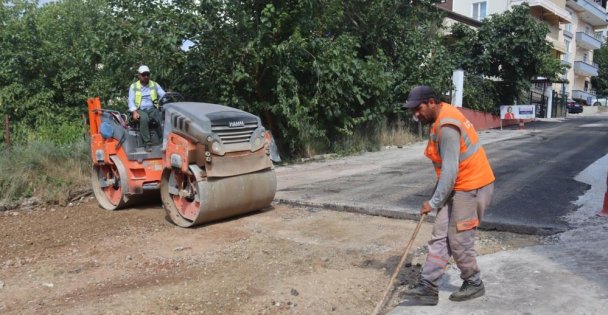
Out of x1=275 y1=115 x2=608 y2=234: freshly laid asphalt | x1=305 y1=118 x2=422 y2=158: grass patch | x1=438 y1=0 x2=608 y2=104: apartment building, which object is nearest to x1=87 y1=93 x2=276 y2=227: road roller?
x1=275 y1=115 x2=608 y2=234: freshly laid asphalt

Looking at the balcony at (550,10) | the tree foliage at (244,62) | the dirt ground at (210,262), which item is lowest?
the dirt ground at (210,262)

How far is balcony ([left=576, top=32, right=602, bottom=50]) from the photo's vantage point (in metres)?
48.1

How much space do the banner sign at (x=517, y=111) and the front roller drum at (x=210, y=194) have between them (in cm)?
1808

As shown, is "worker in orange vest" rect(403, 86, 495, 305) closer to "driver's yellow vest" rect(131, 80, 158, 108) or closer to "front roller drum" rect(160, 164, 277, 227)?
"front roller drum" rect(160, 164, 277, 227)

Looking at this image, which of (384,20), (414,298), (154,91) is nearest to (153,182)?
(154,91)

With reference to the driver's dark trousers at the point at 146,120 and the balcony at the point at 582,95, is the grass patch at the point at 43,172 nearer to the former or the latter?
the driver's dark trousers at the point at 146,120

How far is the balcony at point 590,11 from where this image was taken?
150 ft

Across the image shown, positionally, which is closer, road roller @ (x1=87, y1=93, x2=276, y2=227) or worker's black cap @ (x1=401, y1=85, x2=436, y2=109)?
worker's black cap @ (x1=401, y1=85, x2=436, y2=109)

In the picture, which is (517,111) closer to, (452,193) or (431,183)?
(431,183)

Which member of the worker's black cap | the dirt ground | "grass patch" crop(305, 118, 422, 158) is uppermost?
the worker's black cap

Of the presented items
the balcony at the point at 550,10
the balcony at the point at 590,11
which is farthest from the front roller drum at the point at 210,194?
the balcony at the point at 590,11

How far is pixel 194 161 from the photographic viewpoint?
20.7ft

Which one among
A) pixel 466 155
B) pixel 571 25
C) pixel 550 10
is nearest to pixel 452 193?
pixel 466 155

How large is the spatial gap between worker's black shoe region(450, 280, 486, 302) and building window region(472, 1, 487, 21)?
3733 centimetres
